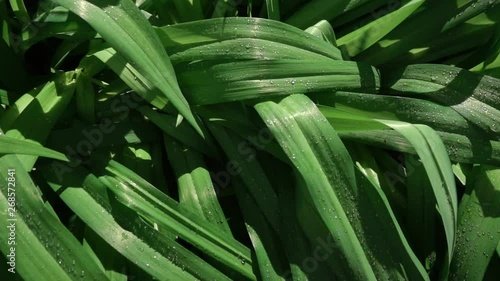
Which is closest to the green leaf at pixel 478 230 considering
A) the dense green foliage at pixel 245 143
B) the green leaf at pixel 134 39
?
the dense green foliage at pixel 245 143

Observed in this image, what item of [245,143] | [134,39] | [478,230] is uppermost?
[134,39]

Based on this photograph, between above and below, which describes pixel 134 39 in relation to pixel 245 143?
above

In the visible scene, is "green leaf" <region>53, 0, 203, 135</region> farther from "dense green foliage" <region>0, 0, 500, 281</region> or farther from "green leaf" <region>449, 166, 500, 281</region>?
"green leaf" <region>449, 166, 500, 281</region>

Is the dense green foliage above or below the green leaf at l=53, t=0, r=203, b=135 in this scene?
below

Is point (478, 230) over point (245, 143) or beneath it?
beneath

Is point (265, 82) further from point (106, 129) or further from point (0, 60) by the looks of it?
point (0, 60)

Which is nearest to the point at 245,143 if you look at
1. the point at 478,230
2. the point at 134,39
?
the point at 134,39

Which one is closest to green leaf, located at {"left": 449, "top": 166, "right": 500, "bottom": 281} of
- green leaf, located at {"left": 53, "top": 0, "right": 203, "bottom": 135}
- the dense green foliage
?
the dense green foliage

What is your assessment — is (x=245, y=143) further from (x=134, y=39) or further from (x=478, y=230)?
(x=478, y=230)

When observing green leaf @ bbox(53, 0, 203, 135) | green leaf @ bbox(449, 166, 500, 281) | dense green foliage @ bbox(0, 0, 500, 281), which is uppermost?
green leaf @ bbox(53, 0, 203, 135)

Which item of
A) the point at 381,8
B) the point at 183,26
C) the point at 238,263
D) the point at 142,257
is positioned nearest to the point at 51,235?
the point at 142,257
